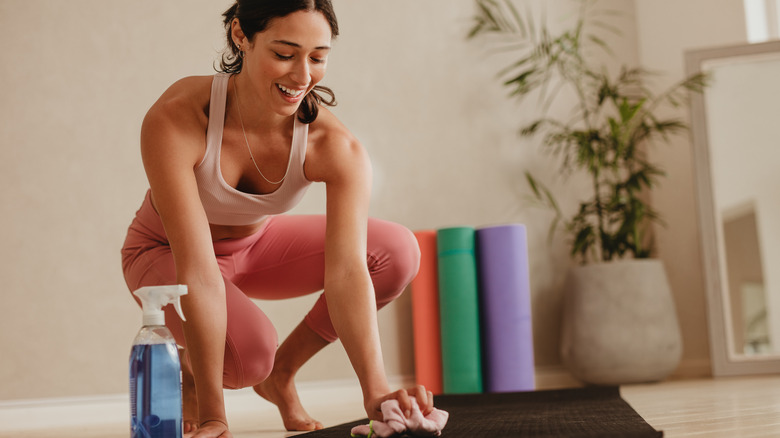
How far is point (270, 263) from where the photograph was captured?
5.41ft

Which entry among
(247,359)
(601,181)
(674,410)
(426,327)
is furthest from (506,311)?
(247,359)

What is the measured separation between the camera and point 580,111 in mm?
3422

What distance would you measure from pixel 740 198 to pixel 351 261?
7.74ft

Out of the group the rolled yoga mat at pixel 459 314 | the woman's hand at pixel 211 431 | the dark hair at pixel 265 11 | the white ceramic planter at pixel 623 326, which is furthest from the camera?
the white ceramic planter at pixel 623 326

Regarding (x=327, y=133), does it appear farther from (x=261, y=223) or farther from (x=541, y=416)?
Result: (x=541, y=416)

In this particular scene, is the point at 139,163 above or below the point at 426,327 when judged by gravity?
above

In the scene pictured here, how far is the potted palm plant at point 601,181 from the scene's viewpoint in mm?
2928

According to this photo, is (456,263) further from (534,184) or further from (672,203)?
(672,203)

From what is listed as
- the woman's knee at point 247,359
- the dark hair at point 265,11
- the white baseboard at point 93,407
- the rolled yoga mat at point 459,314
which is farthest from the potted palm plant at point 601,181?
the dark hair at point 265,11

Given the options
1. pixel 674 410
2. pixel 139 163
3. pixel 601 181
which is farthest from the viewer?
pixel 601 181

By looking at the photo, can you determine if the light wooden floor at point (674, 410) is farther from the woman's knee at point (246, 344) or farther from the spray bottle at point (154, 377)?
the spray bottle at point (154, 377)

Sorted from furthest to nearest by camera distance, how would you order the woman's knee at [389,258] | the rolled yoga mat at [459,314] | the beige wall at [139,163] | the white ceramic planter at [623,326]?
1. the white ceramic planter at [623,326]
2. the rolled yoga mat at [459,314]
3. the beige wall at [139,163]
4. the woman's knee at [389,258]

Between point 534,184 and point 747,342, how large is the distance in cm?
104

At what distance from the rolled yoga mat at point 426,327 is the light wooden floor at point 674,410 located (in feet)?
0.88
